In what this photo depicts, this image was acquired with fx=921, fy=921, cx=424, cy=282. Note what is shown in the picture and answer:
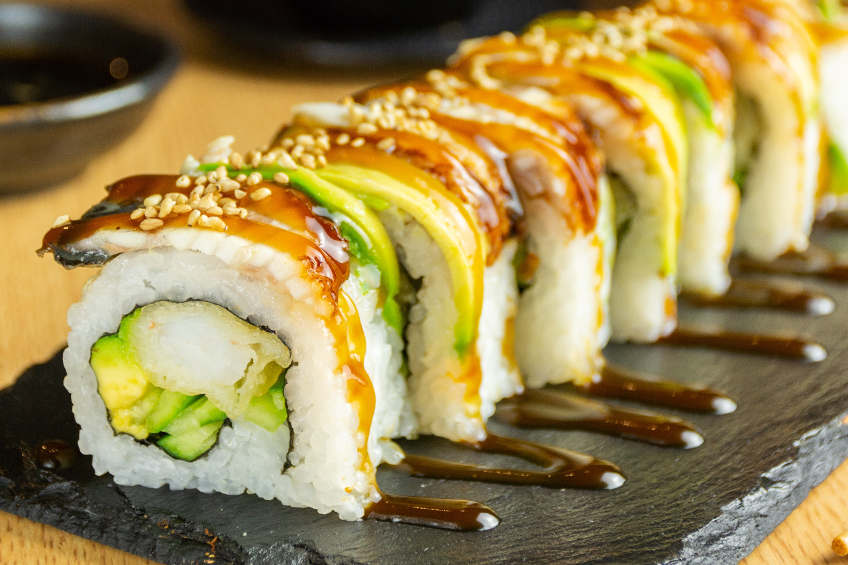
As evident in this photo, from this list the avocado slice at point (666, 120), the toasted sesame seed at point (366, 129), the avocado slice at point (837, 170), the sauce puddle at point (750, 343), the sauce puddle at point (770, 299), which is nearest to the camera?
the toasted sesame seed at point (366, 129)

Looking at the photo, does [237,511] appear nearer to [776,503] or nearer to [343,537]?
[343,537]

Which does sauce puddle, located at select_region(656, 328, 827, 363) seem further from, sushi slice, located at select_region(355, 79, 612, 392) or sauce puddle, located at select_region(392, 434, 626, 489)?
sauce puddle, located at select_region(392, 434, 626, 489)

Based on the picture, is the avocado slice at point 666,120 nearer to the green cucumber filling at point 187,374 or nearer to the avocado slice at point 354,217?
the avocado slice at point 354,217

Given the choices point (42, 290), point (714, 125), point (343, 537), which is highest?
point (714, 125)

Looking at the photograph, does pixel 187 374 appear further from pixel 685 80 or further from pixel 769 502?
pixel 685 80

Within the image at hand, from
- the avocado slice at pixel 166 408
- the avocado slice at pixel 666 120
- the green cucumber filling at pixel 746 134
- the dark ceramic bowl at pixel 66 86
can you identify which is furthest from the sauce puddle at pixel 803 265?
the dark ceramic bowl at pixel 66 86

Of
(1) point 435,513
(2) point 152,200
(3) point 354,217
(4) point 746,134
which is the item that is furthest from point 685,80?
(2) point 152,200

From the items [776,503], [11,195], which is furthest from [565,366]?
[11,195]

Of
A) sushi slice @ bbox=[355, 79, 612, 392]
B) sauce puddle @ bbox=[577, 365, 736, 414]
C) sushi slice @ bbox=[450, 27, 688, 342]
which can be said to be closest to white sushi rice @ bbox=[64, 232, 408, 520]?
sushi slice @ bbox=[355, 79, 612, 392]
